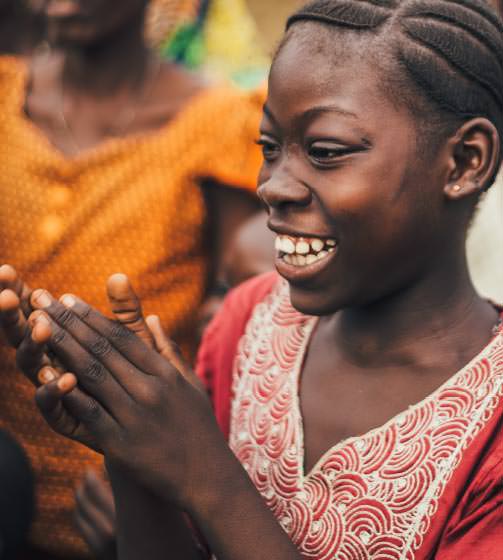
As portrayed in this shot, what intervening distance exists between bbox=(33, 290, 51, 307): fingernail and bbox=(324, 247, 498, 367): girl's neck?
595 millimetres

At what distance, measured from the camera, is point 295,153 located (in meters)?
1.59

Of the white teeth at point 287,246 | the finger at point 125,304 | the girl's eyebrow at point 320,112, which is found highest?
the girl's eyebrow at point 320,112

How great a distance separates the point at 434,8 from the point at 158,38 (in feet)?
7.42

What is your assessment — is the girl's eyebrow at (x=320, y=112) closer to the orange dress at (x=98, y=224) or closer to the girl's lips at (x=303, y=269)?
the girl's lips at (x=303, y=269)

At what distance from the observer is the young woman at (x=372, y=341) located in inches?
59.4

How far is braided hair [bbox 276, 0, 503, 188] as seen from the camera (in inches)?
60.9

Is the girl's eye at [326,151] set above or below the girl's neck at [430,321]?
above

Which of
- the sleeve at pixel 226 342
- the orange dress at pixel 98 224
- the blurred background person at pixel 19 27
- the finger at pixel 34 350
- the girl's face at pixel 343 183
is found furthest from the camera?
the blurred background person at pixel 19 27

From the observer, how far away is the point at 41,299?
1.51 m

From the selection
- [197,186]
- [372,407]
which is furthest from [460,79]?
[197,186]

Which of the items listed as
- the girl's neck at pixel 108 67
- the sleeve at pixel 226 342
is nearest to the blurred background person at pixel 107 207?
the girl's neck at pixel 108 67

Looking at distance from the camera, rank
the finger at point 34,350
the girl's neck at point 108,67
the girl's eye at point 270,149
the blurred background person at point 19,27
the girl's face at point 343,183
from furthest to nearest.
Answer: the blurred background person at point 19,27, the girl's neck at point 108,67, the girl's eye at point 270,149, the girl's face at point 343,183, the finger at point 34,350

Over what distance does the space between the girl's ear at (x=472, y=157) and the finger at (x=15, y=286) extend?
720 mm

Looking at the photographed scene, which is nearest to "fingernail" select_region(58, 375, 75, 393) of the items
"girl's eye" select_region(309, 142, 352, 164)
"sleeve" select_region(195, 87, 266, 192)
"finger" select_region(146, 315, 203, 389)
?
"finger" select_region(146, 315, 203, 389)
